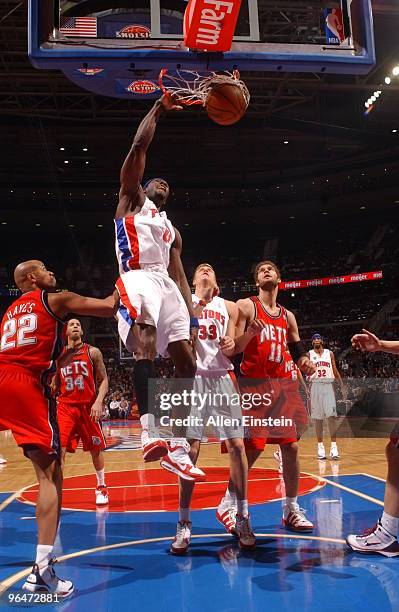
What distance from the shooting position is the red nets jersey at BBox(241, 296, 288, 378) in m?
5.26

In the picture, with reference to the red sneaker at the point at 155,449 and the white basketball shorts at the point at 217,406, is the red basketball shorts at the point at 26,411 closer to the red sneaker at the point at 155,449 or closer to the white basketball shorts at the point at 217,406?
the red sneaker at the point at 155,449

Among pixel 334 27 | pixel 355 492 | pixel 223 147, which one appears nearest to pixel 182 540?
pixel 355 492

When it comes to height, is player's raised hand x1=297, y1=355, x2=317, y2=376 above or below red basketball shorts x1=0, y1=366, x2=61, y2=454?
above

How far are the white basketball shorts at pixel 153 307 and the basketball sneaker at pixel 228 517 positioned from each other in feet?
5.41

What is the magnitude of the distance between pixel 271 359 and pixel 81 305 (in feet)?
6.78

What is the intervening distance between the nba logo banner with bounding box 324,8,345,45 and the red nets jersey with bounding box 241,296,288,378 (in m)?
2.30

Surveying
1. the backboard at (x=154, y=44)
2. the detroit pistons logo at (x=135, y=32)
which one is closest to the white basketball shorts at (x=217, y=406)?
the backboard at (x=154, y=44)

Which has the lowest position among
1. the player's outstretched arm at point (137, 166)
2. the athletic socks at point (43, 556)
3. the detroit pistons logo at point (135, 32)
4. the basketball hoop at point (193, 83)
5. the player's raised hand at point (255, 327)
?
the athletic socks at point (43, 556)

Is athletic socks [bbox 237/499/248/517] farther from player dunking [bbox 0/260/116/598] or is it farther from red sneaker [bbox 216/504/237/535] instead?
player dunking [bbox 0/260/116/598]

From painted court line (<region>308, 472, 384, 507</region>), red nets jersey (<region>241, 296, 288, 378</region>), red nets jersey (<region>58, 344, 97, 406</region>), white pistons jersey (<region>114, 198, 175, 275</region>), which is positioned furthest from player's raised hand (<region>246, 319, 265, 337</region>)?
red nets jersey (<region>58, 344, 97, 406</region>)

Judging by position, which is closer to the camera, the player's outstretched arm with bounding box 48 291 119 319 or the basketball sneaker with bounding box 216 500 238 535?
the player's outstretched arm with bounding box 48 291 119 319

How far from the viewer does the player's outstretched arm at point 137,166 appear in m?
3.89

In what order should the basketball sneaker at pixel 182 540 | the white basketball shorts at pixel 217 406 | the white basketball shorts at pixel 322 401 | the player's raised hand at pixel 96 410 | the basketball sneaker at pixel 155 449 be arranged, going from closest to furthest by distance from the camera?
the basketball sneaker at pixel 155 449 → the basketball sneaker at pixel 182 540 → the white basketball shorts at pixel 217 406 → the player's raised hand at pixel 96 410 → the white basketball shorts at pixel 322 401

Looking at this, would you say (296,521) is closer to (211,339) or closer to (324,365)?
A: (211,339)
